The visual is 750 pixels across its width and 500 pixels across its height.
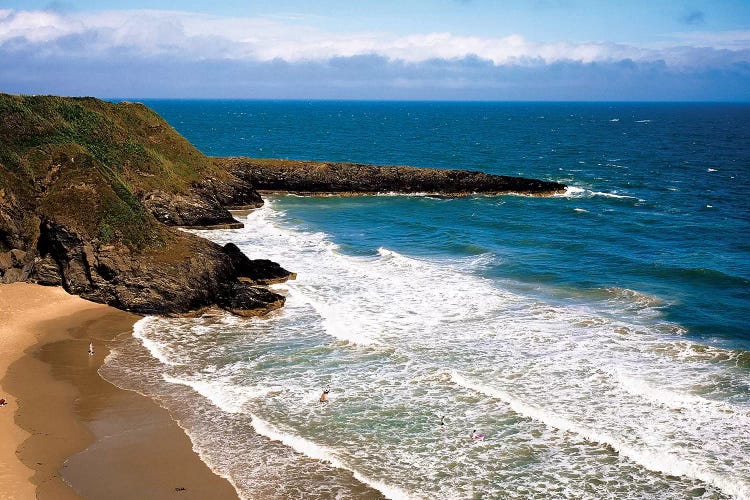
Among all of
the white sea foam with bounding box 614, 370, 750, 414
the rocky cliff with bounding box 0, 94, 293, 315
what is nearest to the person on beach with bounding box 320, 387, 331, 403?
the rocky cliff with bounding box 0, 94, 293, 315

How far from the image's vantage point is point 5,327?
29.9 metres

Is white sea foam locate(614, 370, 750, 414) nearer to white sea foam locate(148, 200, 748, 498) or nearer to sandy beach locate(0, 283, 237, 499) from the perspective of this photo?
white sea foam locate(148, 200, 748, 498)

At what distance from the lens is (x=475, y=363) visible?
27.6 meters

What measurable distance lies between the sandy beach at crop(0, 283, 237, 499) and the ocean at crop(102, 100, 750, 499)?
84 cm

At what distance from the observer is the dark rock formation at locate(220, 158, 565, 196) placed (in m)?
70.8

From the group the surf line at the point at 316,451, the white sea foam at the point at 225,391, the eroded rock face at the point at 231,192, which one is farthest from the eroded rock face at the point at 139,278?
the eroded rock face at the point at 231,192

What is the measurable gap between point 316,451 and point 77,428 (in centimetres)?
796

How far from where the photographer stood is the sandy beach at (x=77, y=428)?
738 inches

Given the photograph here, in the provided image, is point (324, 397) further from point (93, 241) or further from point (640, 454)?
point (93, 241)

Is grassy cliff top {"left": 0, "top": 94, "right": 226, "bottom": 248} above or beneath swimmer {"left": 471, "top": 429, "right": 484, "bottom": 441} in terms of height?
above

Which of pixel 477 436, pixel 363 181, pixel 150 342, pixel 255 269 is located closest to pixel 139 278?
pixel 150 342

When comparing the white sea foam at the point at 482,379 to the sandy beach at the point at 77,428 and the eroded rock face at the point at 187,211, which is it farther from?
the eroded rock face at the point at 187,211

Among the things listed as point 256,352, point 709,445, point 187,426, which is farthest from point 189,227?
point 709,445

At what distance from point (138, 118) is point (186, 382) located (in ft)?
130
